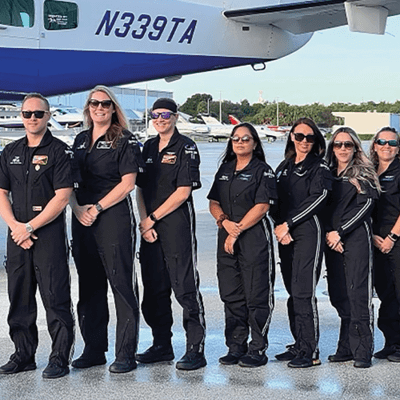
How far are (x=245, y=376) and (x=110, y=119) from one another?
6.26 feet

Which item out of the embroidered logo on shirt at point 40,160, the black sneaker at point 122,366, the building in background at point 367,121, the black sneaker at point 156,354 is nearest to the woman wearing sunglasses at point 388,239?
the black sneaker at point 156,354

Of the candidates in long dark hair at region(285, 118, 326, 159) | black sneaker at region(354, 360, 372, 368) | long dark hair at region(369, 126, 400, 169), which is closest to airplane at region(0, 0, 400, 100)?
long dark hair at region(369, 126, 400, 169)

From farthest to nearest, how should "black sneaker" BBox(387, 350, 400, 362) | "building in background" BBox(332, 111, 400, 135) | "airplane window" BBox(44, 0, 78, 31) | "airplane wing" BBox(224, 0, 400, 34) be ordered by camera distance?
1. "building in background" BBox(332, 111, 400, 135)
2. "airplane window" BBox(44, 0, 78, 31)
3. "airplane wing" BBox(224, 0, 400, 34)
4. "black sneaker" BBox(387, 350, 400, 362)

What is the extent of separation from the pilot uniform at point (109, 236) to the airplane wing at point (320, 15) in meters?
7.71

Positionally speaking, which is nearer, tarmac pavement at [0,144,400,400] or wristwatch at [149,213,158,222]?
tarmac pavement at [0,144,400,400]

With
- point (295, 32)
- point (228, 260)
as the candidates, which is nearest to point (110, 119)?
point (228, 260)

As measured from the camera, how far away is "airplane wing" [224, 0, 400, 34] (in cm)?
1220

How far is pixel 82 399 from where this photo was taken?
4.75m

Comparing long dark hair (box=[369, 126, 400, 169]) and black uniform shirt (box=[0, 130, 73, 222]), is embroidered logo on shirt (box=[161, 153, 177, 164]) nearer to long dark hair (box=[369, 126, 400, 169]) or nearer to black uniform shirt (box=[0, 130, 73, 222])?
black uniform shirt (box=[0, 130, 73, 222])

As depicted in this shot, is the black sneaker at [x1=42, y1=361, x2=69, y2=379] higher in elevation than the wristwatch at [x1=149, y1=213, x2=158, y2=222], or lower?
lower

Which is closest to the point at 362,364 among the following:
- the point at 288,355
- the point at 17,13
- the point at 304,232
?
the point at 288,355

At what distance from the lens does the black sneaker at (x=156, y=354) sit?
5.56m

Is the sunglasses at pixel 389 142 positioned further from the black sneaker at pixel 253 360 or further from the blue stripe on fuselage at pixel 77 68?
the blue stripe on fuselage at pixel 77 68

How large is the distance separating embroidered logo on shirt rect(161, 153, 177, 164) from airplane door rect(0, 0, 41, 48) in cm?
727
